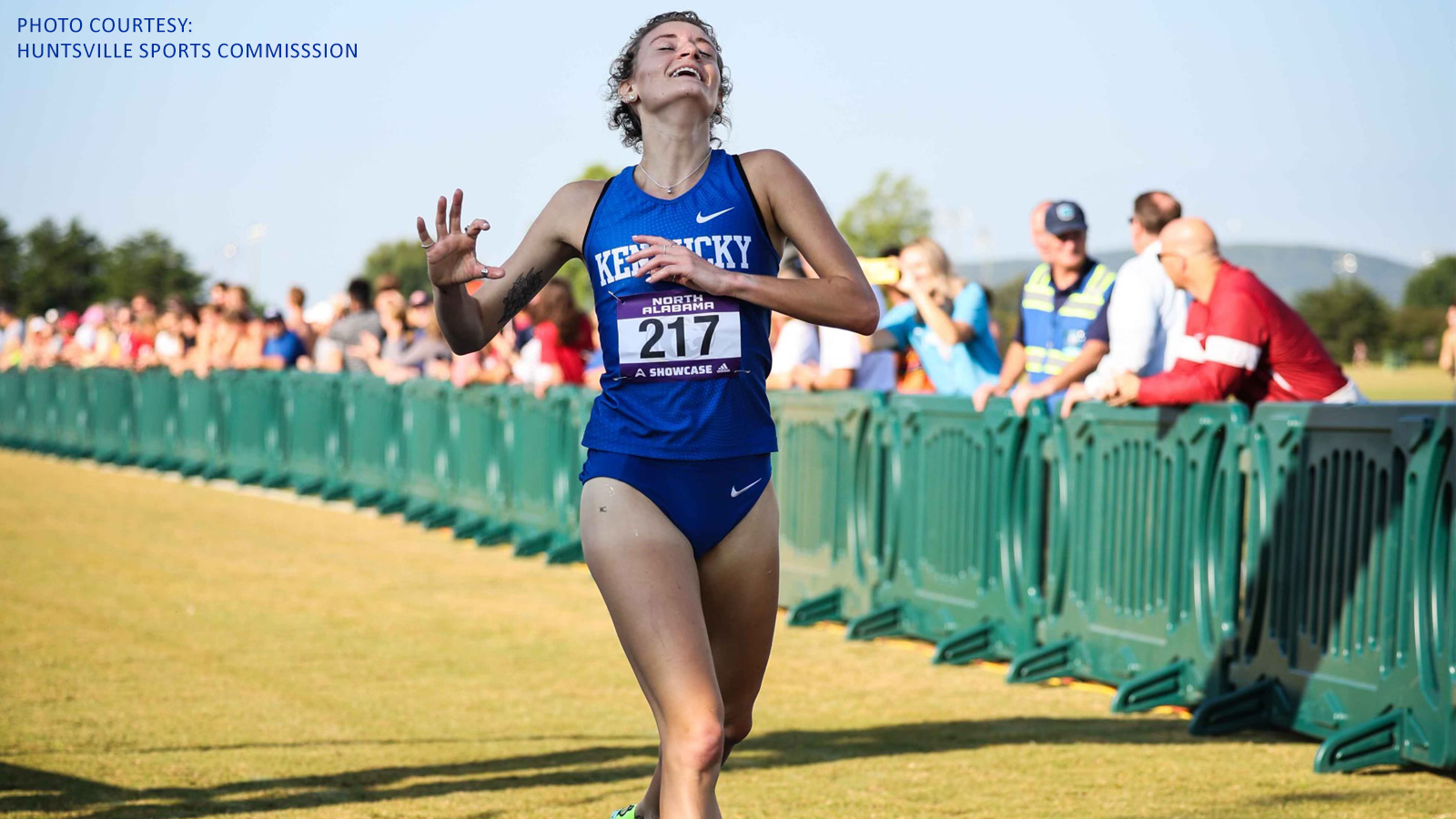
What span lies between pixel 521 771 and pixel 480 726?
89 centimetres

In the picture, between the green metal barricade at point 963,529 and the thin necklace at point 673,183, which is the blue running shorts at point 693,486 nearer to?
the thin necklace at point 673,183

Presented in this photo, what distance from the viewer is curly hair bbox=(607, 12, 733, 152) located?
400 cm

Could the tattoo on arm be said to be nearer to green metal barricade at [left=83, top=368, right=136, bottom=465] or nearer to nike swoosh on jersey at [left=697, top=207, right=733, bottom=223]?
nike swoosh on jersey at [left=697, top=207, right=733, bottom=223]

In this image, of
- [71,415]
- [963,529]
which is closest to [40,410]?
[71,415]

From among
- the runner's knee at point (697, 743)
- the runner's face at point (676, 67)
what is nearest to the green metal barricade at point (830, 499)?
the runner's face at point (676, 67)

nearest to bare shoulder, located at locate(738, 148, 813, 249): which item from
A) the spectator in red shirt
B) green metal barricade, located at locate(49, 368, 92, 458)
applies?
the spectator in red shirt

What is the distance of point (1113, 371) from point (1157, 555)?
0.88 meters

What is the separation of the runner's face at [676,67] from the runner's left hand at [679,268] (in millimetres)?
392

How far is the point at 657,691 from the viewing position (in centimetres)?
362

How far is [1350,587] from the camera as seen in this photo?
20.9 feet

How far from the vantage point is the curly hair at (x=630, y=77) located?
13.1 feet

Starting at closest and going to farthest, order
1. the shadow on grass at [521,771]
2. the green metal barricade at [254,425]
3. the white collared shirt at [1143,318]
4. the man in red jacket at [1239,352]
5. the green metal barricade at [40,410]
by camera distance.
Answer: the shadow on grass at [521,771]
the man in red jacket at [1239,352]
the white collared shirt at [1143,318]
the green metal barricade at [254,425]
the green metal barricade at [40,410]

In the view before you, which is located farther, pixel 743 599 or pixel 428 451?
pixel 428 451

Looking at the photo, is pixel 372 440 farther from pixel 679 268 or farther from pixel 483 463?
pixel 679 268
